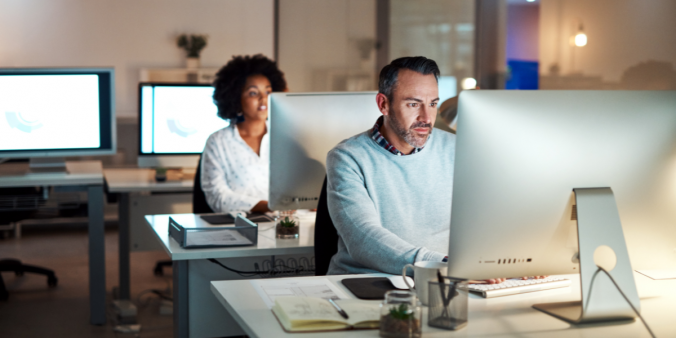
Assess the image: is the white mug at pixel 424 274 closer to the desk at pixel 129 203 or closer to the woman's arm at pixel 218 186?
the woman's arm at pixel 218 186

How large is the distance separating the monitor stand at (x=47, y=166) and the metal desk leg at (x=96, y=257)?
24 cm

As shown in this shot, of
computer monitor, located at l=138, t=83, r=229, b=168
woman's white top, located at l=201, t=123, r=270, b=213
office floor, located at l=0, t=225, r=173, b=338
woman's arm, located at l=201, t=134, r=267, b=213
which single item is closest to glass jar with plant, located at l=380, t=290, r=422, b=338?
woman's arm, located at l=201, t=134, r=267, b=213

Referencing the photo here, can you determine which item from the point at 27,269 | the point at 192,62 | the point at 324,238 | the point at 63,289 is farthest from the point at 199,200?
the point at 192,62

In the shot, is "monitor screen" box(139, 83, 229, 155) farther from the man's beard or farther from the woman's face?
the man's beard

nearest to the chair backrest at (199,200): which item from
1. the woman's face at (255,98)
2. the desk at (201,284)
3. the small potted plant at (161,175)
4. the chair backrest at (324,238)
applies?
the woman's face at (255,98)

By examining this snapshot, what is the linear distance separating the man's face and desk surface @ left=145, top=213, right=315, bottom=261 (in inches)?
18.5

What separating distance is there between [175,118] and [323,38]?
203 cm

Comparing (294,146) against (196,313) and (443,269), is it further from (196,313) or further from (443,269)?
(443,269)

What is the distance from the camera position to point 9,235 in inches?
208

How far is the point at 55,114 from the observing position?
124 inches

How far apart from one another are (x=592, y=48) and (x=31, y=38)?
182 inches

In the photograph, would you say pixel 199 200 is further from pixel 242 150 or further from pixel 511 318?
pixel 511 318

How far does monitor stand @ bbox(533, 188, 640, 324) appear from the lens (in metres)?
1.18

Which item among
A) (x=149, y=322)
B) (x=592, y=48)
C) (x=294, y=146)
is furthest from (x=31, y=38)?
(x=592, y=48)
